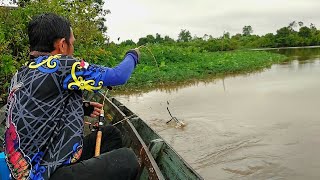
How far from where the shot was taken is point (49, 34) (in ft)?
6.77

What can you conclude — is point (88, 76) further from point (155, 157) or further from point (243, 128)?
point (243, 128)

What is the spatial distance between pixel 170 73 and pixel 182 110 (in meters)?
7.48

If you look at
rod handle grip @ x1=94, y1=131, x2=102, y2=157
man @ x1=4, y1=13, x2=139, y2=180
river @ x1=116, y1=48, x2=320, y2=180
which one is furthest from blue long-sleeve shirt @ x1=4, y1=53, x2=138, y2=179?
river @ x1=116, y1=48, x2=320, y2=180

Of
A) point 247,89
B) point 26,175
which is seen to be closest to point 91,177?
point 26,175

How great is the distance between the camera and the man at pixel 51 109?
6.31ft

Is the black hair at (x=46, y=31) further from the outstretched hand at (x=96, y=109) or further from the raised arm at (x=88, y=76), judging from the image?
the outstretched hand at (x=96, y=109)

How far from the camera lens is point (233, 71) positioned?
21.5 meters

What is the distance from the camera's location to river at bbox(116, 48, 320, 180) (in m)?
5.69

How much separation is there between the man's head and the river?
3.93 m

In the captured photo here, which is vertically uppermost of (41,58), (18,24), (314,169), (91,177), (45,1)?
(45,1)

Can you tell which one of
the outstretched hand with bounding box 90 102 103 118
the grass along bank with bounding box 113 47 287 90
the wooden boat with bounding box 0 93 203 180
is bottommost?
the grass along bank with bounding box 113 47 287 90

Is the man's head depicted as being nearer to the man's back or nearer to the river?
the man's back

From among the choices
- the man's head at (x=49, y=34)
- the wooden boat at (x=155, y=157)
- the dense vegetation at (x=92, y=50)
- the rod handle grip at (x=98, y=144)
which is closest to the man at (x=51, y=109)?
the man's head at (x=49, y=34)

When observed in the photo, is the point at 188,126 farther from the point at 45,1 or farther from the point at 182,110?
the point at 45,1
